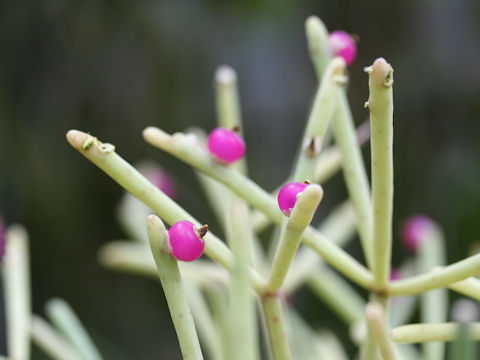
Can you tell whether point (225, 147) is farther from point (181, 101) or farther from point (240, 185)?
point (181, 101)

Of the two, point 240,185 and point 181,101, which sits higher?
point 181,101

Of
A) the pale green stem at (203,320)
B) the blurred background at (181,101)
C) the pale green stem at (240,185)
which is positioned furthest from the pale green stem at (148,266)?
the blurred background at (181,101)

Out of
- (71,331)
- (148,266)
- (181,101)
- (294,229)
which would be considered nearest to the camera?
(294,229)

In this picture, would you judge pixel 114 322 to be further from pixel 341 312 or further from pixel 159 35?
pixel 341 312

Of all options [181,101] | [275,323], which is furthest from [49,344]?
[181,101]

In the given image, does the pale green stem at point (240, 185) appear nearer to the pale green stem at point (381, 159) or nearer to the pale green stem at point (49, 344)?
the pale green stem at point (381, 159)

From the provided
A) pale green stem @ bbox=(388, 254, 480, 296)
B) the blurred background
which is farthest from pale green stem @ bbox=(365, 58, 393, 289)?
the blurred background

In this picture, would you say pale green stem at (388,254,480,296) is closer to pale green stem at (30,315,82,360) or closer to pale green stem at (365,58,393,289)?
pale green stem at (365,58,393,289)
